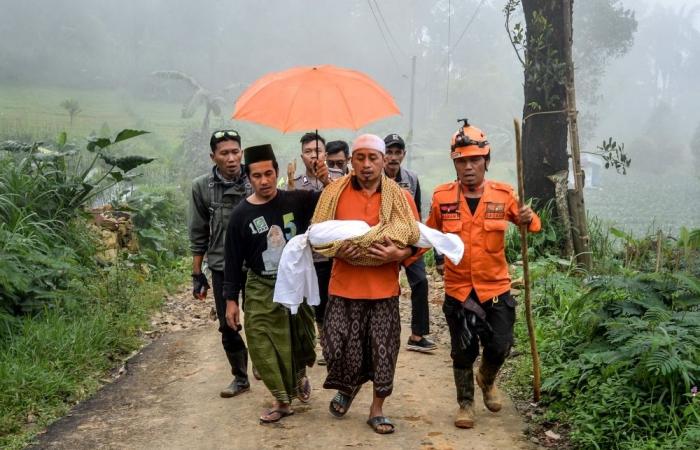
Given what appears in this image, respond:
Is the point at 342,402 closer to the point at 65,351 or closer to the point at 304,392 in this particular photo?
the point at 304,392

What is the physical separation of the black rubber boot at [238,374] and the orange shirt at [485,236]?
177cm

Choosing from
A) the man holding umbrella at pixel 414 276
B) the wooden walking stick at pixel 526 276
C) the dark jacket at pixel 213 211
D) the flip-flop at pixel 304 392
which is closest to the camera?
the wooden walking stick at pixel 526 276

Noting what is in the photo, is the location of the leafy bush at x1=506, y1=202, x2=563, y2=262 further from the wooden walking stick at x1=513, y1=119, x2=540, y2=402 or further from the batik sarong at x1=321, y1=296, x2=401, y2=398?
the batik sarong at x1=321, y1=296, x2=401, y2=398

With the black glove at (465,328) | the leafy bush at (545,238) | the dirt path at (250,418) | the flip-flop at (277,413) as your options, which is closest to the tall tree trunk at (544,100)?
the leafy bush at (545,238)

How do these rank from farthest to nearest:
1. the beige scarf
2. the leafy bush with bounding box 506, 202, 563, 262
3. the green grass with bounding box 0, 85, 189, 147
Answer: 1. the green grass with bounding box 0, 85, 189, 147
2. the leafy bush with bounding box 506, 202, 563, 262
3. the beige scarf

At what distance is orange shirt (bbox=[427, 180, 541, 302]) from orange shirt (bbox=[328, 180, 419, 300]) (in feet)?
1.06

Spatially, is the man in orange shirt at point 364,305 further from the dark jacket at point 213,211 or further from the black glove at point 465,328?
the dark jacket at point 213,211

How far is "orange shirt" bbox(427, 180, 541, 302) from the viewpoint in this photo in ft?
14.1

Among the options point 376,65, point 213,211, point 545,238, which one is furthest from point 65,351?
point 376,65

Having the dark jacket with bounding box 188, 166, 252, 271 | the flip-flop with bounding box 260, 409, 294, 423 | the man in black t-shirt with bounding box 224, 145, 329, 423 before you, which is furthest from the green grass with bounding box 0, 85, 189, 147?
the flip-flop with bounding box 260, 409, 294, 423

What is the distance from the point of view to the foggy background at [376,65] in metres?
31.5

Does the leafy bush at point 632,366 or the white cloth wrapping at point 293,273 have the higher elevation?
the white cloth wrapping at point 293,273

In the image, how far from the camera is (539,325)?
19.6ft

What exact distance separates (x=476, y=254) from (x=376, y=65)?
58.6 m
